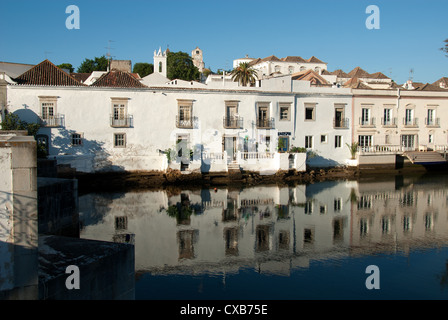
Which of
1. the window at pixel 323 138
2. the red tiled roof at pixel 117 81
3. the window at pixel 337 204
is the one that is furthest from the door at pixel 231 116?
the window at pixel 337 204

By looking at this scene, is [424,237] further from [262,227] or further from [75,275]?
[75,275]

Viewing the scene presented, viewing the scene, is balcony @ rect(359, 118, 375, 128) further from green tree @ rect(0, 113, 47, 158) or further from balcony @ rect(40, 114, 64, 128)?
green tree @ rect(0, 113, 47, 158)

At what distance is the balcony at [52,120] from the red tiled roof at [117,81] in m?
3.17

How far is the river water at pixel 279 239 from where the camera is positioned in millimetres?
11426

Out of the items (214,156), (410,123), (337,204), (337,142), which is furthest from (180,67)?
(337,204)

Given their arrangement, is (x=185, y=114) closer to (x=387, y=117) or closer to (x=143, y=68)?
(x=387, y=117)

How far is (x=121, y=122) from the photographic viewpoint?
2861 cm

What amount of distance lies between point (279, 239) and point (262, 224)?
7.36 feet

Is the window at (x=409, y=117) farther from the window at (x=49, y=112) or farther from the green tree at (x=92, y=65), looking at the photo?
the green tree at (x=92, y=65)

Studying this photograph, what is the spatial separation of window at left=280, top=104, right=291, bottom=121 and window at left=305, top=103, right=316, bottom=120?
1.62m

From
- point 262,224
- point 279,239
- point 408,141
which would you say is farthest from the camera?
point 408,141

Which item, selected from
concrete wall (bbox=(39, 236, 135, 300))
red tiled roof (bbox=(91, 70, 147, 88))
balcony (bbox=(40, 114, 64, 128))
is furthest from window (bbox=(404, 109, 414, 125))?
concrete wall (bbox=(39, 236, 135, 300))

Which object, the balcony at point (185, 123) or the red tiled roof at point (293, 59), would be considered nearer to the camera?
the balcony at point (185, 123)
